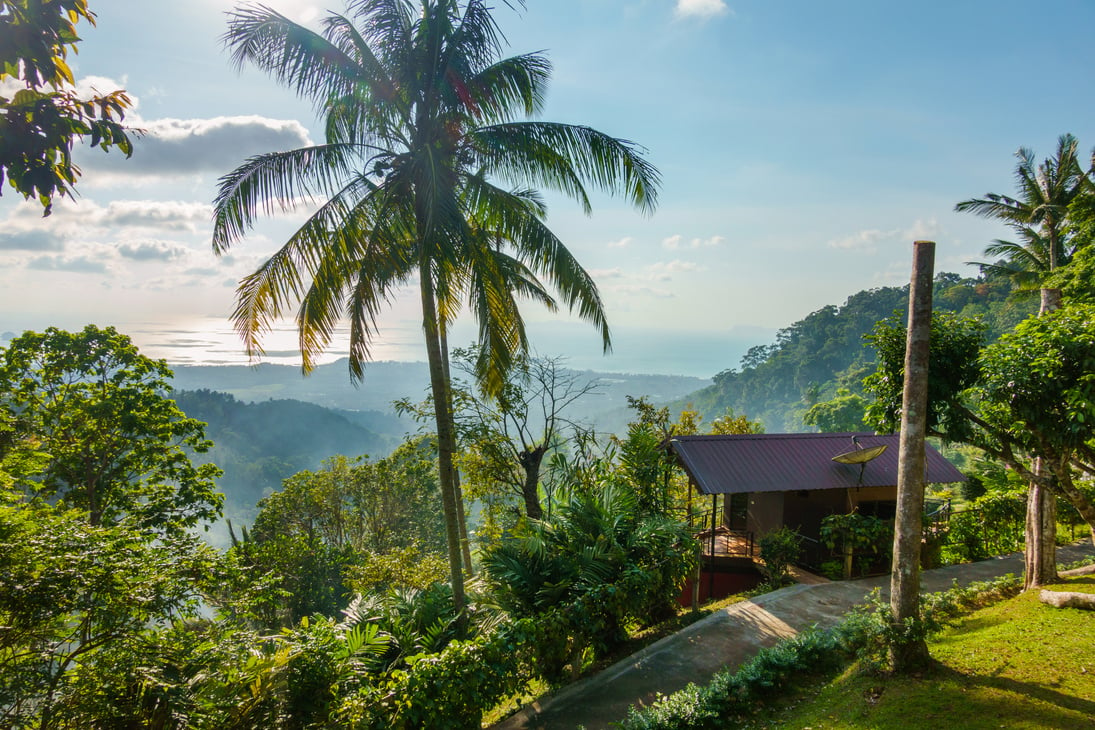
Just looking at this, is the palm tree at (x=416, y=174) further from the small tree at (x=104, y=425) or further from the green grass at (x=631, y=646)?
the small tree at (x=104, y=425)

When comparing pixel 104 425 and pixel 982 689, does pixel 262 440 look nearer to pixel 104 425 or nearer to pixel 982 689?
pixel 104 425

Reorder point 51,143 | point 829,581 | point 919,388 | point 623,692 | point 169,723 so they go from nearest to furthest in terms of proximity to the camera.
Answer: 1. point 51,143
2. point 169,723
3. point 919,388
4. point 623,692
5. point 829,581

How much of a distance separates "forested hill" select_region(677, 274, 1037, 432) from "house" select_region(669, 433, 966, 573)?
55649 millimetres

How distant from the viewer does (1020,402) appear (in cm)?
602

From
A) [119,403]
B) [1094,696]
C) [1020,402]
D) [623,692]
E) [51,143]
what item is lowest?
[623,692]

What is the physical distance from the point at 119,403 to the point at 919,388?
1608cm

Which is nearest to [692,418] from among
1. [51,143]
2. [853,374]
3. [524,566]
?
[524,566]

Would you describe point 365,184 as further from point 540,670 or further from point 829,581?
point 829,581

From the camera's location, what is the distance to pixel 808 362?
90.7m

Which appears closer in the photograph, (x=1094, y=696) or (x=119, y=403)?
(x=1094, y=696)

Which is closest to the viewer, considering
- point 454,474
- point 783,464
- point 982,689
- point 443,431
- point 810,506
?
point 982,689

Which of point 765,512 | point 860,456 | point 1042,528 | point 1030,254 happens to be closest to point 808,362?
point 1030,254

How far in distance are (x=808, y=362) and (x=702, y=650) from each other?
93.1 m

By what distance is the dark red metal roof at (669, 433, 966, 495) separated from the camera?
10.7 m
